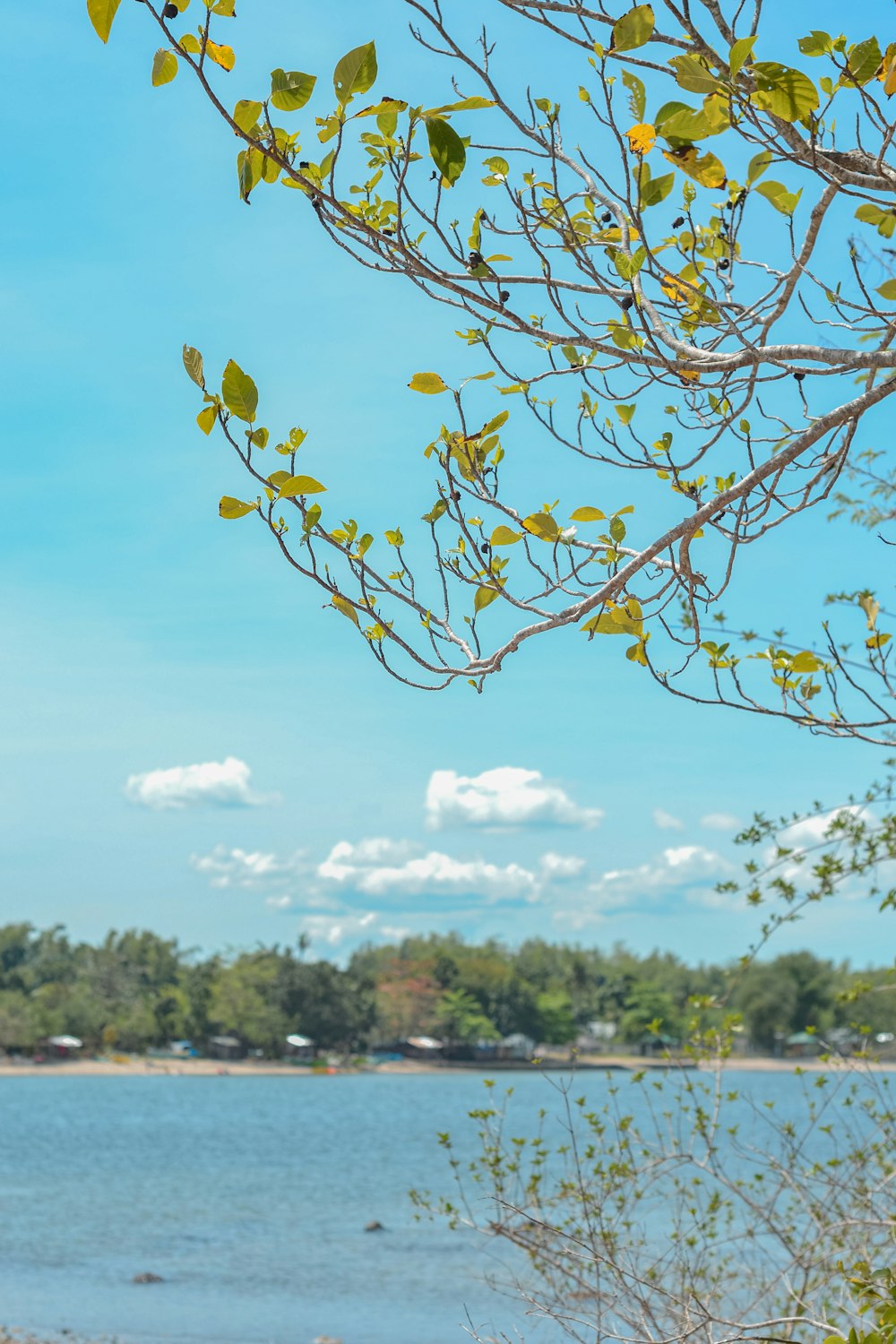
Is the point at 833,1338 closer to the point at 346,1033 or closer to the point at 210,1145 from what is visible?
the point at 210,1145

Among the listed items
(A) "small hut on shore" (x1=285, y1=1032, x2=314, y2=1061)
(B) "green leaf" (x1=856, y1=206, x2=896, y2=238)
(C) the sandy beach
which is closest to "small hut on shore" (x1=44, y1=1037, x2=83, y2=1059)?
(C) the sandy beach

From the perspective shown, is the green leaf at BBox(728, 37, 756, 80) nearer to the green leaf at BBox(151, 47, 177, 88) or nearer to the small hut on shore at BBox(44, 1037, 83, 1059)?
the green leaf at BBox(151, 47, 177, 88)

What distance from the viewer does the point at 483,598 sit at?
113 inches

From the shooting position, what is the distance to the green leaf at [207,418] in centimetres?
232

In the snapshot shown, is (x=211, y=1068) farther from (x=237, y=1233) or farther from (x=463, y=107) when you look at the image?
(x=463, y=107)

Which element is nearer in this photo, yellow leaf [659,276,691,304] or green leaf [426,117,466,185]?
green leaf [426,117,466,185]

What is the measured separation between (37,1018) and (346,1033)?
16.1m

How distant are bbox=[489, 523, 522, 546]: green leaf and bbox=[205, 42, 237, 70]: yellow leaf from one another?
1073 mm

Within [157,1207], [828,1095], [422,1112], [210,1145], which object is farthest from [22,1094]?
[828,1095]

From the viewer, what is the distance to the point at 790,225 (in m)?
2.52

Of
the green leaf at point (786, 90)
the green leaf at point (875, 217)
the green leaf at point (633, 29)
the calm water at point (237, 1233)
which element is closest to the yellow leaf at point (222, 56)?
the green leaf at point (633, 29)

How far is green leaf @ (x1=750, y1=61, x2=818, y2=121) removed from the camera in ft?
7.02

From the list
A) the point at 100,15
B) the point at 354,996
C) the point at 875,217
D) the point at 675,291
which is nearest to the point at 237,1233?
the point at 675,291

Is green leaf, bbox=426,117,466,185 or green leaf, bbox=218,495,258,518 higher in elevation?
green leaf, bbox=426,117,466,185
